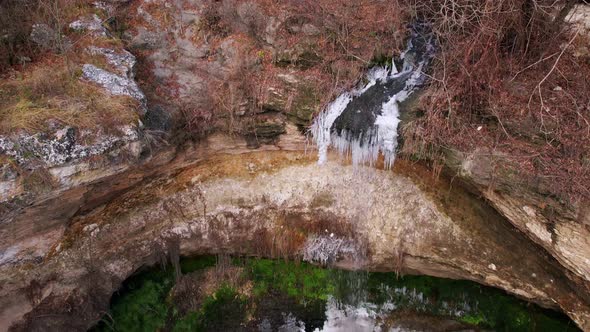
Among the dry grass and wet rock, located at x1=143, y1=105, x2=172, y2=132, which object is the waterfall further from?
the dry grass

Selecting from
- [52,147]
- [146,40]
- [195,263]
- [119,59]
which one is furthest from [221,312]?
[146,40]

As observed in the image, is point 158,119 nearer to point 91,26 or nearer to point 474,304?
point 91,26

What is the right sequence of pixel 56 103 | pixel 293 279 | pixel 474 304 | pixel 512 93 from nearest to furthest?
pixel 56 103, pixel 512 93, pixel 474 304, pixel 293 279

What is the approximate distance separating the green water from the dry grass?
4.44 metres

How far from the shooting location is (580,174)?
7711 millimetres

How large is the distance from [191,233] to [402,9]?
24.9 ft

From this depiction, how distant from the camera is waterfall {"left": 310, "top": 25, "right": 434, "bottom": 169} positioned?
9828mm

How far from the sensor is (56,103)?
821 centimetres

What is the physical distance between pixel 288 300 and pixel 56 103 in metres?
6.97

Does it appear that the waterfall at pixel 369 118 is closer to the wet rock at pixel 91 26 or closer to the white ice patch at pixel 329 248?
the white ice patch at pixel 329 248

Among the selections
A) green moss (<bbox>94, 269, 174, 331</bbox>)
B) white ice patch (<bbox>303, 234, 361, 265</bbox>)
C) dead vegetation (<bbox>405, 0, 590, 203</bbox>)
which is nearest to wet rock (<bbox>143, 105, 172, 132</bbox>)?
green moss (<bbox>94, 269, 174, 331</bbox>)

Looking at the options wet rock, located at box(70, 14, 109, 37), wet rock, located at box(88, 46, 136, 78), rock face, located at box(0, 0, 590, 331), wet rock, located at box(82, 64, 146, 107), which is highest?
wet rock, located at box(70, 14, 109, 37)

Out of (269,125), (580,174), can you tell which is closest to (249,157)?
(269,125)

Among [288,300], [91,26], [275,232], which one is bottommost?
[288,300]
